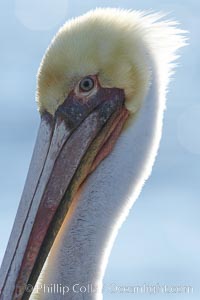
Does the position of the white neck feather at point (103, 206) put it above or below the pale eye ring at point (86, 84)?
below

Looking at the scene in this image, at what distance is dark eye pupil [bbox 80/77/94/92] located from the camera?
462cm

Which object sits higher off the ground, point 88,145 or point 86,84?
point 86,84

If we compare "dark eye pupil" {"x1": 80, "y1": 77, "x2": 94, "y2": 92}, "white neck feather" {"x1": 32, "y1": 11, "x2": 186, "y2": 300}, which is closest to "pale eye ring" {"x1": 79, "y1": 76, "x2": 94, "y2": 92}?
"dark eye pupil" {"x1": 80, "y1": 77, "x2": 94, "y2": 92}

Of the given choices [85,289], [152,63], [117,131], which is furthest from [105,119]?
[85,289]

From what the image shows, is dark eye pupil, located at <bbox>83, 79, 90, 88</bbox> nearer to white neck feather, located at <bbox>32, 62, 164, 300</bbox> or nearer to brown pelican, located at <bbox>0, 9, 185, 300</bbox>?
brown pelican, located at <bbox>0, 9, 185, 300</bbox>

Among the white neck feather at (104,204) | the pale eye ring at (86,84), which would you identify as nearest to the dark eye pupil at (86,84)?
the pale eye ring at (86,84)

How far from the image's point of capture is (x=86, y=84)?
464 cm

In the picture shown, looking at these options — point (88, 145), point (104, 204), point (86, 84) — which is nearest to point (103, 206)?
point (104, 204)

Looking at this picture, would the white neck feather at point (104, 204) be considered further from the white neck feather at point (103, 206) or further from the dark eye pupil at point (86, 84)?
the dark eye pupil at point (86, 84)

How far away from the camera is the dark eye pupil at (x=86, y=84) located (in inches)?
182

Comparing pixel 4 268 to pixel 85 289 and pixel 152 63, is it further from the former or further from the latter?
pixel 152 63

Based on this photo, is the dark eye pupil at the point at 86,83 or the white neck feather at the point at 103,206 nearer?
the white neck feather at the point at 103,206

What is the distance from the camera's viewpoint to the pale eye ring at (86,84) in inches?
182

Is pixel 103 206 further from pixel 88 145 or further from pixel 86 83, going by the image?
pixel 86 83
